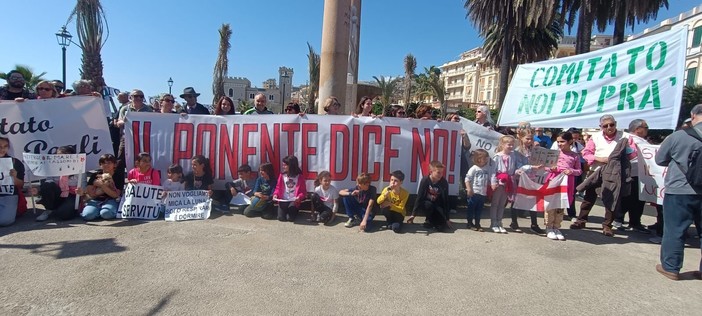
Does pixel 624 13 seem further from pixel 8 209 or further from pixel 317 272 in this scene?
pixel 8 209

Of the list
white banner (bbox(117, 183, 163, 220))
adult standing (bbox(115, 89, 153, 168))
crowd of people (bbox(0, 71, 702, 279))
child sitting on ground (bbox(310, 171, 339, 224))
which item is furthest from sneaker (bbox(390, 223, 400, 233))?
adult standing (bbox(115, 89, 153, 168))

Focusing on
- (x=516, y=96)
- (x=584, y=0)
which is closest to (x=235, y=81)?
(x=584, y=0)

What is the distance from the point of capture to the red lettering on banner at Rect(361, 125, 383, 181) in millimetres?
5664

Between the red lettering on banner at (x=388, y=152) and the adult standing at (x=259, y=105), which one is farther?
the adult standing at (x=259, y=105)

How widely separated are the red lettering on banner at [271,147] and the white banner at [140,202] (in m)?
1.66

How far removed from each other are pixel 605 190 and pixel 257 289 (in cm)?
487

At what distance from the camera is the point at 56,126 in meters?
5.49

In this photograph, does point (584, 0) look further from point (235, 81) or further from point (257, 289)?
point (235, 81)

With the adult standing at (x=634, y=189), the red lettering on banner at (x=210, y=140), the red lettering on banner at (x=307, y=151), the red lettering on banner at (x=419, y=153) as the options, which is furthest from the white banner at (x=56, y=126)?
the adult standing at (x=634, y=189)

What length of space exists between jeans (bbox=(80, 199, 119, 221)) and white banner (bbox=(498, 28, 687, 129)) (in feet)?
21.3

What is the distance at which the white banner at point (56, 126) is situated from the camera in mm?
5246

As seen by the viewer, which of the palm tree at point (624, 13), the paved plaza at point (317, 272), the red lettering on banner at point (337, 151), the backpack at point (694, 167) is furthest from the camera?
the palm tree at point (624, 13)

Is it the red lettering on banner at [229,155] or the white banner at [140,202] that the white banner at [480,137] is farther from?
the white banner at [140,202]

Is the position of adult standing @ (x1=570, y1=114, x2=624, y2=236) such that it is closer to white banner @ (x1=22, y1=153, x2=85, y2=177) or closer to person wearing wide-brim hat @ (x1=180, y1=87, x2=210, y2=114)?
person wearing wide-brim hat @ (x1=180, y1=87, x2=210, y2=114)
